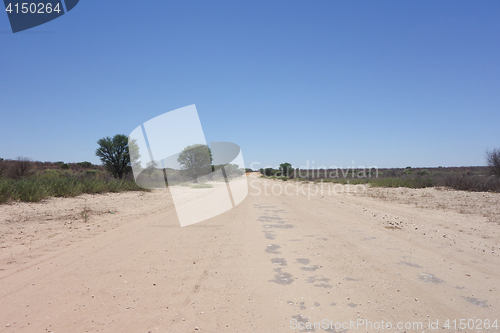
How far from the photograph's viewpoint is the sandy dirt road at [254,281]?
2961 millimetres

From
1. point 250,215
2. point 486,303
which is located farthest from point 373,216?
point 486,303

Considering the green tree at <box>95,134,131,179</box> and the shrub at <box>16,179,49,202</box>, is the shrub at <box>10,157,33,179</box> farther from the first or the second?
the shrub at <box>16,179,49,202</box>

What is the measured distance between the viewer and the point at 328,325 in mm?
2848

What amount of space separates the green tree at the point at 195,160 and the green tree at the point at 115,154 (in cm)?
936

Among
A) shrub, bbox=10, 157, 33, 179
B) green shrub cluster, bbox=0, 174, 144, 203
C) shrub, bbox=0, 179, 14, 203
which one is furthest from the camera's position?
shrub, bbox=10, 157, 33, 179

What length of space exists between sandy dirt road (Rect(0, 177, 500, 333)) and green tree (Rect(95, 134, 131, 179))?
2375 centimetres

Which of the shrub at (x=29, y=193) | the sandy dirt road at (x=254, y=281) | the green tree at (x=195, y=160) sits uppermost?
the green tree at (x=195, y=160)

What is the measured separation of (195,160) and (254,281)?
35.8m

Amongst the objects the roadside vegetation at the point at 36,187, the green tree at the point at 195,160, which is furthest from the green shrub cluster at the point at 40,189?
the green tree at the point at 195,160

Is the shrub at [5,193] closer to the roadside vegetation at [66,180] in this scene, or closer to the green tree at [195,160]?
the roadside vegetation at [66,180]

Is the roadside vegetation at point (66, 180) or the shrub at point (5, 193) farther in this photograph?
the roadside vegetation at point (66, 180)

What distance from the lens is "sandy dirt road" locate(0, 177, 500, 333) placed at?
296 cm

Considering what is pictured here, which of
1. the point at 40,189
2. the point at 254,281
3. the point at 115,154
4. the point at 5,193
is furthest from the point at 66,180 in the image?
the point at 254,281

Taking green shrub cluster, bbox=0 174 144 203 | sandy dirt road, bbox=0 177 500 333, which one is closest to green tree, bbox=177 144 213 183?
green shrub cluster, bbox=0 174 144 203
